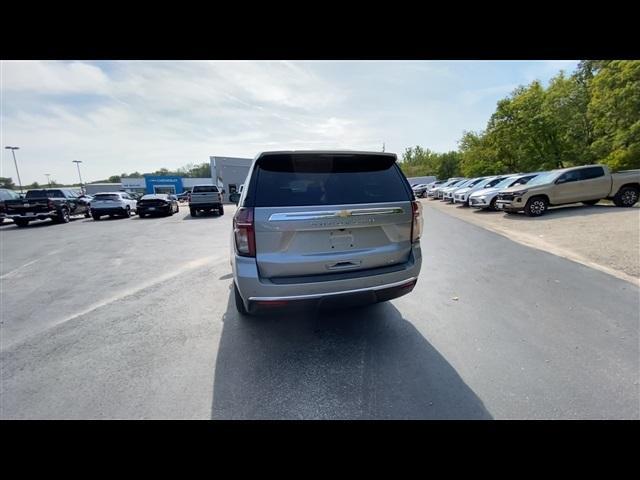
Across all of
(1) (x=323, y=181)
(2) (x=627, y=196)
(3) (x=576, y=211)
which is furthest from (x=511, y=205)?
(1) (x=323, y=181)

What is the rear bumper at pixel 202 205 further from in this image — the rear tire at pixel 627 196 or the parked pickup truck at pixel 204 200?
the rear tire at pixel 627 196

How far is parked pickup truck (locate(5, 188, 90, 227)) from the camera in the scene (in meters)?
13.3

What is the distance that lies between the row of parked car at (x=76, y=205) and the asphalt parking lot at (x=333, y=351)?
12.3 metres

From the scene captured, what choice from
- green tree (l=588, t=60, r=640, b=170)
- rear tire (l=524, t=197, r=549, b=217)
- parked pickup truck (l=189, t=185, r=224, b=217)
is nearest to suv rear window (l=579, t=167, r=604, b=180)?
rear tire (l=524, t=197, r=549, b=217)

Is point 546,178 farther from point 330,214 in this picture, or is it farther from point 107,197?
point 107,197

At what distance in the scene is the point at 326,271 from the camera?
2.59 m

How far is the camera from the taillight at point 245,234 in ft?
8.05

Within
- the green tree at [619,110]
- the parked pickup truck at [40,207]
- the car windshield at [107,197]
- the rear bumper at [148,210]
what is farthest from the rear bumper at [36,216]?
the green tree at [619,110]

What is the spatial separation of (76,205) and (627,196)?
28780mm

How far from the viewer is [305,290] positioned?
8.14 ft

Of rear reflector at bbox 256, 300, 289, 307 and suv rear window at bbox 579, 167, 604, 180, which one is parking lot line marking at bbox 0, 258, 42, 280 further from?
suv rear window at bbox 579, 167, 604, 180
